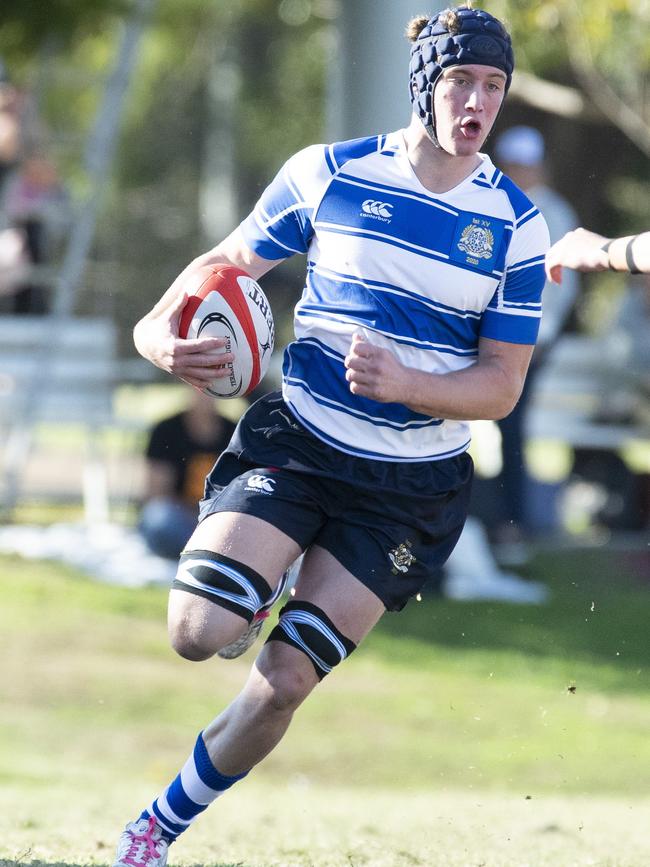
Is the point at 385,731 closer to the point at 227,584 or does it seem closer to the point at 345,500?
the point at 345,500

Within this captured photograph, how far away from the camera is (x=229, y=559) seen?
15.4ft

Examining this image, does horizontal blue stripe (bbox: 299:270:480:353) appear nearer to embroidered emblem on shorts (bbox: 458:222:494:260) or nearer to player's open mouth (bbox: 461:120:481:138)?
embroidered emblem on shorts (bbox: 458:222:494:260)

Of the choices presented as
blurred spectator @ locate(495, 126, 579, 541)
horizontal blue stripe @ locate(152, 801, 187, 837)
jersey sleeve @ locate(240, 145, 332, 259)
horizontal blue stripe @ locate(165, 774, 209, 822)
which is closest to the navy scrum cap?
jersey sleeve @ locate(240, 145, 332, 259)

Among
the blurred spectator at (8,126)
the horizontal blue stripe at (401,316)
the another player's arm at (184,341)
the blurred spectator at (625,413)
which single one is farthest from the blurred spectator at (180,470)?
the horizontal blue stripe at (401,316)

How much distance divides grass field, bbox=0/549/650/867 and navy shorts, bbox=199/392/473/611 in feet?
4.16

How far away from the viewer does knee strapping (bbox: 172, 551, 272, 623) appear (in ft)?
15.3

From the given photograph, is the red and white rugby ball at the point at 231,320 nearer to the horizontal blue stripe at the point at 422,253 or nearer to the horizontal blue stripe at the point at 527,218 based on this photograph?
the horizontal blue stripe at the point at 422,253

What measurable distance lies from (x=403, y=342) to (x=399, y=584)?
0.74 m

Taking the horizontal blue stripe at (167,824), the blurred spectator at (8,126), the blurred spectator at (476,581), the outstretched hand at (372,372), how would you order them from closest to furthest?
the outstretched hand at (372,372), the horizontal blue stripe at (167,824), the blurred spectator at (476,581), the blurred spectator at (8,126)

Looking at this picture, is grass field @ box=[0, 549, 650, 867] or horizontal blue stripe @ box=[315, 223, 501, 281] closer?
horizontal blue stripe @ box=[315, 223, 501, 281]

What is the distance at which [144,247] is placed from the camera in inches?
1304

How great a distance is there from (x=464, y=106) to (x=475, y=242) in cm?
41

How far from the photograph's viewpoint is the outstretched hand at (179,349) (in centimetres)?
471

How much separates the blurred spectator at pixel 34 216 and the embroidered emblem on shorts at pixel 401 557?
8169 millimetres
